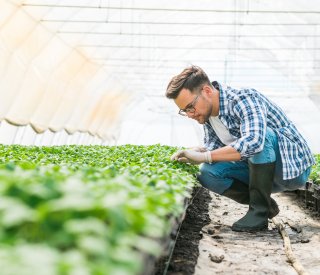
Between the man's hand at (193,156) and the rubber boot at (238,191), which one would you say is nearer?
the man's hand at (193,156)

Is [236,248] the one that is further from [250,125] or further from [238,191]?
[250,125]

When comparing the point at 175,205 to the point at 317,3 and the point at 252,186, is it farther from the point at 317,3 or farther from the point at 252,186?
the point at 317,3

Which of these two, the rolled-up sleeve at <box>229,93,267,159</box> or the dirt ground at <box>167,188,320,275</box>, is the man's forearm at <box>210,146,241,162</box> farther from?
the dirt ground at <box>167,188,320,275</box>

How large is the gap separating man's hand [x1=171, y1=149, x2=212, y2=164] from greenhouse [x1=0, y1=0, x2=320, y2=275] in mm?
14

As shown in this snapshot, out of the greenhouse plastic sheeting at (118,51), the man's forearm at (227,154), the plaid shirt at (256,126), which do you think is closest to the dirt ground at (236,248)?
the plaid shirt at (256,126)

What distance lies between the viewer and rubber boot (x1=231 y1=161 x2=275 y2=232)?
5477 millimetres

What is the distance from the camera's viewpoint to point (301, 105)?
101 ft

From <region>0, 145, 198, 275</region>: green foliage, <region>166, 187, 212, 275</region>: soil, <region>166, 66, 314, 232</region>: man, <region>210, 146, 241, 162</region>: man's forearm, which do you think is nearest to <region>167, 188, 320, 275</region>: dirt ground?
<region>166, 187, 212, 275</region>: soil

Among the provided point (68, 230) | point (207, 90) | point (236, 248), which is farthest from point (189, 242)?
point (68, 230)

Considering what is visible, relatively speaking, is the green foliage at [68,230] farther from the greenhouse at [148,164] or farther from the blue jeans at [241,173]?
the blue jeans at [241,173]

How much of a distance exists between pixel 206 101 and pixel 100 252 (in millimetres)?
3980

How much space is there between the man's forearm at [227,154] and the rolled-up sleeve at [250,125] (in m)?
0.03

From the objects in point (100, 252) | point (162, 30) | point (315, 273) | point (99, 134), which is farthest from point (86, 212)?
point (99, 134)

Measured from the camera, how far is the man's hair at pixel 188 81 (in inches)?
202
